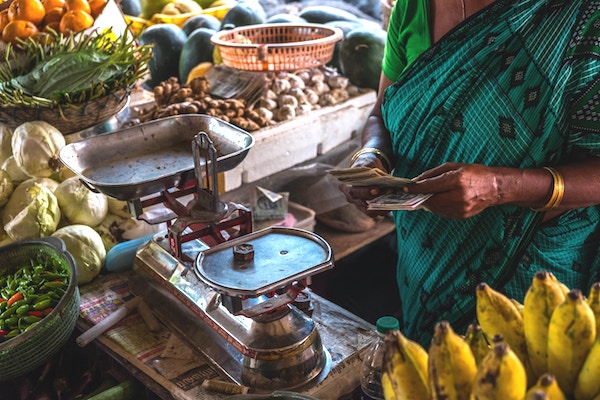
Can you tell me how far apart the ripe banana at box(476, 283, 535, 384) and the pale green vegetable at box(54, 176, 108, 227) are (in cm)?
167

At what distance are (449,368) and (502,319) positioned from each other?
0.17 meters

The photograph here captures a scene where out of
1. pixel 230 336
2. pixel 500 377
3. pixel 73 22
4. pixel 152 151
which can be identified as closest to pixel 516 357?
pixel 500 377

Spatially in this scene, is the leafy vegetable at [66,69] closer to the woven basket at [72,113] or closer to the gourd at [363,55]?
the woven basket at [72,113]

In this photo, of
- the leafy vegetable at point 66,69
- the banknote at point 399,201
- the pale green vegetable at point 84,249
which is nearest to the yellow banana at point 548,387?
the banknote at point 399,201

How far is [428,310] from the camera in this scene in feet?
6.00

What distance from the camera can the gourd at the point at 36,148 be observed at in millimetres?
2225

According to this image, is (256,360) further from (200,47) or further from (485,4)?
(200,47)

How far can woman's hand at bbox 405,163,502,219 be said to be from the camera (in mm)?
1406

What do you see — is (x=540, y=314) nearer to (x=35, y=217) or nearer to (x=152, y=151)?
(x=152, y=151)

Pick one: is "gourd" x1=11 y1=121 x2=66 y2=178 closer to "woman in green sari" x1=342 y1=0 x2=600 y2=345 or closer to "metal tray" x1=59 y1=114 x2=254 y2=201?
"metal tray" x1=59 y1=114 x2=254 y2=201

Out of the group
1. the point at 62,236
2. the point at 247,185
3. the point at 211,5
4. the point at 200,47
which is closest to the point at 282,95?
the point at 247,185

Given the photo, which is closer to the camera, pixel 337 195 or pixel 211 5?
pixel 337 195

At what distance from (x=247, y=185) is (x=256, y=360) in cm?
147

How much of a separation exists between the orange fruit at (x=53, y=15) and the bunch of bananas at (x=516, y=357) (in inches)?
99.7
